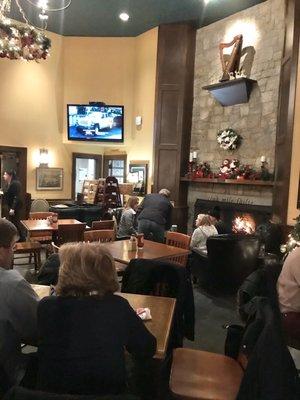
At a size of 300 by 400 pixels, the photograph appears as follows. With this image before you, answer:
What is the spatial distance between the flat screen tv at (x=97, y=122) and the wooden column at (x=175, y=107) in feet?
3.83

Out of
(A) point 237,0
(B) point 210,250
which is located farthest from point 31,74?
(B) point 210,250

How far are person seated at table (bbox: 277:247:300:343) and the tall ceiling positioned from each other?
5915mm

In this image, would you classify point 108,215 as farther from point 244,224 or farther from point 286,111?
point 286,111

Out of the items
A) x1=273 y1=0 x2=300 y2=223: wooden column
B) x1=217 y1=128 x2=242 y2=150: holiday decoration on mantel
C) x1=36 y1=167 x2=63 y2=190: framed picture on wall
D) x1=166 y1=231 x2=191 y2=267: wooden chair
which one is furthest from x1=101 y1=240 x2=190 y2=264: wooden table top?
x1=36 y1=167 x2=63 y2=190: framed picture on wall

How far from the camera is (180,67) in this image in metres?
8.02

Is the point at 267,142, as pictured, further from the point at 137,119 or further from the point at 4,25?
the point at 4,25

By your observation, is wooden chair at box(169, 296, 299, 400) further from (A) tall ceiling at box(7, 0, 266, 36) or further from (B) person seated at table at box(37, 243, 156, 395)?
(A) tall ceiling at box(7, 0, 266, 36)

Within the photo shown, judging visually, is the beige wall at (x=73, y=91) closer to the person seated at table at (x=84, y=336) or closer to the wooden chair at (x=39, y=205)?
the wooden chair at (x=39, y=205)

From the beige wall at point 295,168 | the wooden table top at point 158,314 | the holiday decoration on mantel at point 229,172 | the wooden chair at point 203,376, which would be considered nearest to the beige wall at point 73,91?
the holiday decoration on mantel at point 229,172

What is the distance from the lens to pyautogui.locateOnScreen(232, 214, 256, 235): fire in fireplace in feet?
22.1

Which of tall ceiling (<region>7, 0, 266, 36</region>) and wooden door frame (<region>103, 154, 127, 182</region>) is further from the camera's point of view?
wooden door frame (<region>103, 154, 127, 182</region>)

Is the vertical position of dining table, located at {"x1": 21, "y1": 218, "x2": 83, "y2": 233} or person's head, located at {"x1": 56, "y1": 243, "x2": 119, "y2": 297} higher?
person's head, located at {"x1": 56, "y1": 243, "x2": 119, "y2": 297}

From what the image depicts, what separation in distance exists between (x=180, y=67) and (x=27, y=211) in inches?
191

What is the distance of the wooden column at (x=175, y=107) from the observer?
26.3ft
